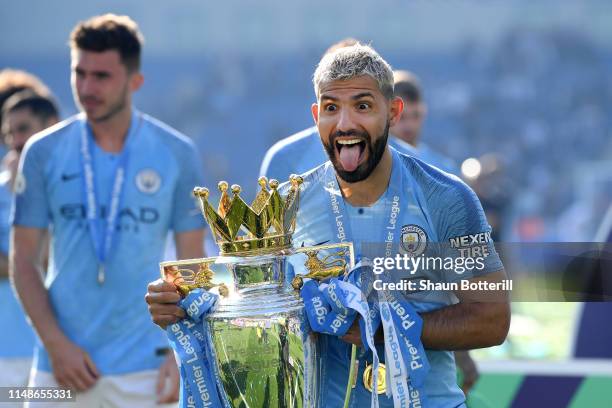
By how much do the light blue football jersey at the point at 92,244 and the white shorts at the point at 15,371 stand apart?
91 centimetres

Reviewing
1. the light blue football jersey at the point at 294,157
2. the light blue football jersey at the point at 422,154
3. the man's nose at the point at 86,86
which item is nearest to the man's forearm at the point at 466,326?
the light blue football jersey at the point at 294,157

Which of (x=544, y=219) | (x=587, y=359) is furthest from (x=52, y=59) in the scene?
(x=587, y=359)

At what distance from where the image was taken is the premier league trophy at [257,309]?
2.71 m

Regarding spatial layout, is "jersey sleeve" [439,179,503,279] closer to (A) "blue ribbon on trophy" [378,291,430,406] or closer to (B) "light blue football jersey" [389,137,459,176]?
(A) "blue ribbon on trophy" [378,291,430,406]

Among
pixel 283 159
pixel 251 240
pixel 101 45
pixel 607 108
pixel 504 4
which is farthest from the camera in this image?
pixel 504 4

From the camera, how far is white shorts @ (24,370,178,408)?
4555 millimetres

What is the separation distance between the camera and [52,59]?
3039 cm

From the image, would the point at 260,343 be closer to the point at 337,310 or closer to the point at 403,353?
the point at 337,310

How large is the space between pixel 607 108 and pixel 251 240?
2495 cm

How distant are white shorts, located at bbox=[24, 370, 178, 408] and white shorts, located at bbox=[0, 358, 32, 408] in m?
0.82

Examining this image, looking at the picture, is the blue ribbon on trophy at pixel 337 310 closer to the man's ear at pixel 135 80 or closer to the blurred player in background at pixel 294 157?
A: the blurred player in background at pixel 294 157

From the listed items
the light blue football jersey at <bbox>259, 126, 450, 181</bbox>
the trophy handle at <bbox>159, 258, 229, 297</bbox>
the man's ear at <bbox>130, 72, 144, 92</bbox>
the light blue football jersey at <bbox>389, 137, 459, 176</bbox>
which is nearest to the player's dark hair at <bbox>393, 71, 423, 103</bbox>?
the light blue football jersey at <bbox>389, 137, 459, 176</bbox>

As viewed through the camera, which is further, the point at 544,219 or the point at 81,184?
the point at 544,219

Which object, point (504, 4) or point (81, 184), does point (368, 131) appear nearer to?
point (81, 184)
